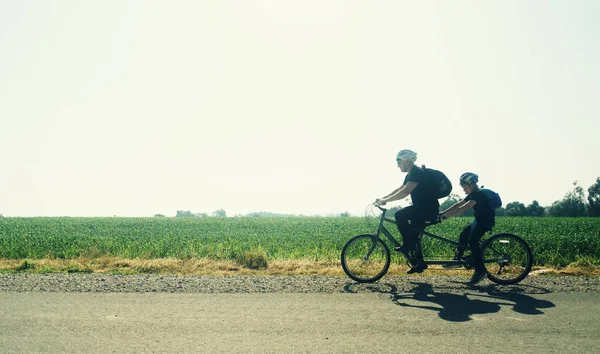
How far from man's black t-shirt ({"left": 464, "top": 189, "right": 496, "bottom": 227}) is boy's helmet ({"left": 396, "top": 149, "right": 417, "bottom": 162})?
1.28 metres

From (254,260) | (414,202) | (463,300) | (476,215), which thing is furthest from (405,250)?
(254,260)

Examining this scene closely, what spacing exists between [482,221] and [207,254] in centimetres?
826

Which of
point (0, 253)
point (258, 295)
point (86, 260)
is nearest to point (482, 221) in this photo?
point (258, 295)

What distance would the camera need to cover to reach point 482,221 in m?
8.63

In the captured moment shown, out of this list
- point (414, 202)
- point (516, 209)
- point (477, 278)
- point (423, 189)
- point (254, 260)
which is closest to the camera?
point (477, 278)

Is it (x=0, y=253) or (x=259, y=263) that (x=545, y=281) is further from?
(x=0, y=253)

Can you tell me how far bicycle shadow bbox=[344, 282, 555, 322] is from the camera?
618 centimetres

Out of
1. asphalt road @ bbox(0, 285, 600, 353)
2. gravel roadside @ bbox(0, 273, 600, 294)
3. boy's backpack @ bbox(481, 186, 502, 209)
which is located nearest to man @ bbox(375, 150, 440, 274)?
gravel roadside @ bbox(0, 273, 600, 294)

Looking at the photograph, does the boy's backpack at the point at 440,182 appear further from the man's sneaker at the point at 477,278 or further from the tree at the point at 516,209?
the tree at the point at 516,209

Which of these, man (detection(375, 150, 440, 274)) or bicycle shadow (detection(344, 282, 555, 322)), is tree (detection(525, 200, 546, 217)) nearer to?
man (detection(375, 150, 440, 274))

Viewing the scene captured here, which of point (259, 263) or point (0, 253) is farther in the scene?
point (0, 253)

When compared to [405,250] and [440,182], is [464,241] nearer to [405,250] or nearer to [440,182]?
[405,250]

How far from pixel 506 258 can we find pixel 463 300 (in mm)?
2317

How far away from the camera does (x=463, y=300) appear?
6906 millimetres
